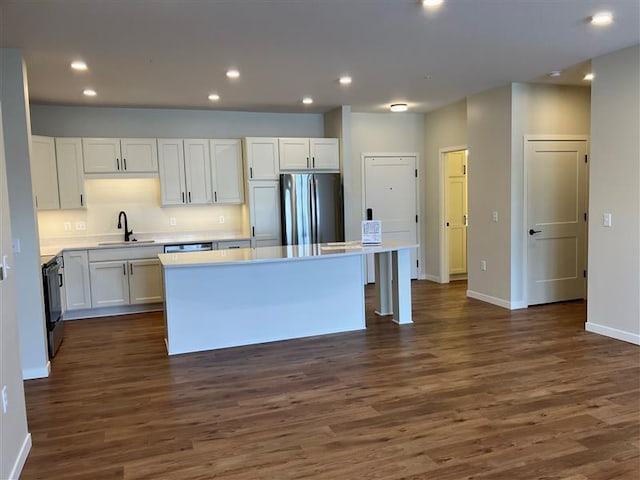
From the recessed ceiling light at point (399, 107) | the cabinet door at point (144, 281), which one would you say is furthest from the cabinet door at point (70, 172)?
the recessed ceiling light at point (399, 107)

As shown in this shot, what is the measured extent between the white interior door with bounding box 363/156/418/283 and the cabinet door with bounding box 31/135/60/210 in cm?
413

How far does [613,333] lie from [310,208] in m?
3.68

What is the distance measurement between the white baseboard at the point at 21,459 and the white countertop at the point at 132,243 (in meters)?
2.97

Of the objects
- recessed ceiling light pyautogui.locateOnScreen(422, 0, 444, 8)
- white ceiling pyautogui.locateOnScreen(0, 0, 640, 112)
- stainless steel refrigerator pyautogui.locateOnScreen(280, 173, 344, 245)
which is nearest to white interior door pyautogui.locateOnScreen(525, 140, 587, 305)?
white ceiling pyautogui.locateOnScreen(0, 0, 640, 112)

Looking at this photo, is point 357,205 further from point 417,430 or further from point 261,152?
point 417,430

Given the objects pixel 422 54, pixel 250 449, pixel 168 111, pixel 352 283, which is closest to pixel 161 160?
pixel 168 111

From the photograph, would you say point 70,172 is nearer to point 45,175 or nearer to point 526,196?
point 45,175

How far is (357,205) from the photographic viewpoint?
7.28 metres

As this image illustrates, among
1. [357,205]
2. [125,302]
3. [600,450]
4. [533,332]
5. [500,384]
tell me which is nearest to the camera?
[600,450]

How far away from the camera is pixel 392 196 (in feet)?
24.5

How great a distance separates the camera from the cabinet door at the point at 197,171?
6.23m

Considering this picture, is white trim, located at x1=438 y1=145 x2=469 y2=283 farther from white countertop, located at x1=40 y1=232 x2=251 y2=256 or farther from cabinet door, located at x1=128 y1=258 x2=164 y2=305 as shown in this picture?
cabinet door, located at x1=128 y1=258 x2=164 y2=305

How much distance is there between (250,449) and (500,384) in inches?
73.3

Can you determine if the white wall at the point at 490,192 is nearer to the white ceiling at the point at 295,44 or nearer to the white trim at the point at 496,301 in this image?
the white trim at the point at 496,301
